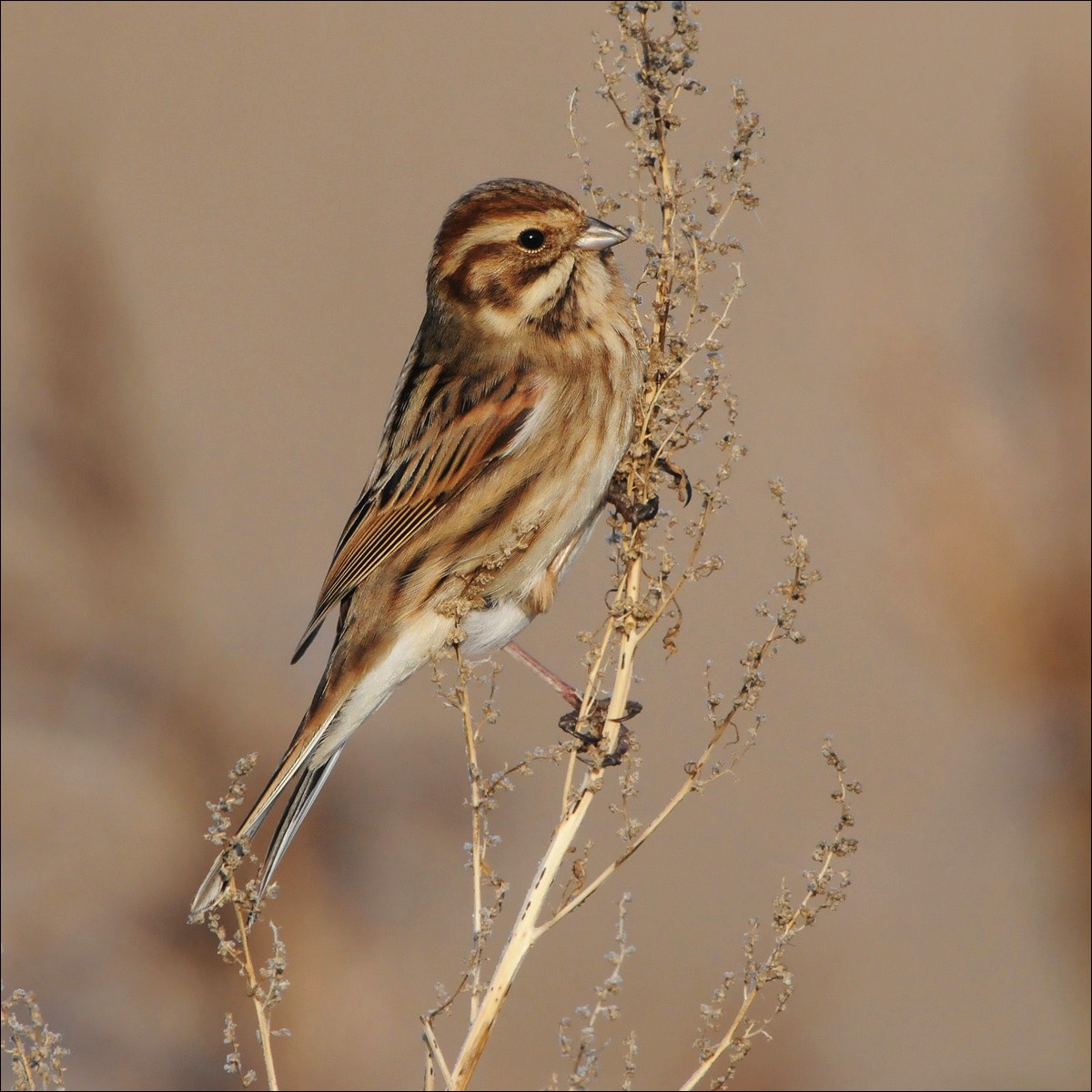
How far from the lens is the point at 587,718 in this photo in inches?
138

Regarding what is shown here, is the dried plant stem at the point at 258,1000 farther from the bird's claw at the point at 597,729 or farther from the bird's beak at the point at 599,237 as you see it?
the bird's beak at the point at 599,237

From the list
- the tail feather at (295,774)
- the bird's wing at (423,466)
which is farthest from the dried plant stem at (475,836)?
the bird's wing at (423,466)

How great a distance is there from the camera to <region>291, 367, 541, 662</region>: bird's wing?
14.4 feet

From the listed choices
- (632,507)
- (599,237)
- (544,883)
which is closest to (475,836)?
(544,883)

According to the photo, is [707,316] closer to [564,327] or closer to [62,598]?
[564,327]

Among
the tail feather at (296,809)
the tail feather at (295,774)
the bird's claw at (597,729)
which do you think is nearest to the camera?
the bird's claw at (597,729)

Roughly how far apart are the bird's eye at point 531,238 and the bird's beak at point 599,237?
0.11 meters

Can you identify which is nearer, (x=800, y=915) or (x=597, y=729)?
(x=800, y=915)

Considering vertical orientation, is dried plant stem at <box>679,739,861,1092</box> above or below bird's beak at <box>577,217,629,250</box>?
below

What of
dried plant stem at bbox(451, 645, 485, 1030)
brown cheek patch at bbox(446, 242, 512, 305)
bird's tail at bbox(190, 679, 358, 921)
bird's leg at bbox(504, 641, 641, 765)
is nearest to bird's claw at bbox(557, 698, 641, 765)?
bird's leg at bbox(504, 641, 641, 765)

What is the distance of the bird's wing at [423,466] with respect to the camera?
14.4 feet

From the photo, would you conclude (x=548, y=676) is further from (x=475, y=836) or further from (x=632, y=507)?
(x=475, y=836)

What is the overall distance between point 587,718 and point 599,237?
4.71ft

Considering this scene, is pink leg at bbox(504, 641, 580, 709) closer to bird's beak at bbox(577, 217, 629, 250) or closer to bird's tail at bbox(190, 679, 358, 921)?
bird's tail at bbox(190, 679, 358, 921)
